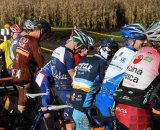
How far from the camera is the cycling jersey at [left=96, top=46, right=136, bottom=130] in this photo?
21.3ft

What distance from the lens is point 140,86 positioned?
5.51m

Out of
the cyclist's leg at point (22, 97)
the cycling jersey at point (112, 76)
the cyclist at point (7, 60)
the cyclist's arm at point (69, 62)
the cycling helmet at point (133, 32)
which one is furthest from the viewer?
the cyclist at point (7, 60)

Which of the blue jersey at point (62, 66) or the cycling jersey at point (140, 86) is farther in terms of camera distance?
the blue jersey at point (62, 66)

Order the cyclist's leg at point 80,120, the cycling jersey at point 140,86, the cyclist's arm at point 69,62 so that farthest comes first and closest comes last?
the cyclist's arm at point 69,62 → the cyclist's leg at point 80,120 → the cycling jersey at point 140,86

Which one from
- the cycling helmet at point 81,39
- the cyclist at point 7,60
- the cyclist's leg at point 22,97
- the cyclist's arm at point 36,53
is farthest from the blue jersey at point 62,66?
the cyclist at point 7,60

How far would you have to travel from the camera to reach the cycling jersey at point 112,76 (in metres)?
6.50

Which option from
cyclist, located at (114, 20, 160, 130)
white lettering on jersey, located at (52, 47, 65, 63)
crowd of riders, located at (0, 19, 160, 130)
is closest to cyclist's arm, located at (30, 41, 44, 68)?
crowd of riders, located at (0, 19, 160, 130)

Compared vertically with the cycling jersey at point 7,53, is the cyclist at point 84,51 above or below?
above

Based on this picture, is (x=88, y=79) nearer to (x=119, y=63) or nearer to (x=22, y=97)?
(x=119, y=63)

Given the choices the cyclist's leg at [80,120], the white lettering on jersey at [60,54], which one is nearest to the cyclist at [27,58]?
the white lettering on jersey at [60,54]

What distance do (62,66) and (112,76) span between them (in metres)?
1.59

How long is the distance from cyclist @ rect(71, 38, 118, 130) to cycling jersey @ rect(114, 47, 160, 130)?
1.10 m

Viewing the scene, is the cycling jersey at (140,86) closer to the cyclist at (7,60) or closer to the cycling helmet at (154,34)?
the cycling helmet at (154,34)

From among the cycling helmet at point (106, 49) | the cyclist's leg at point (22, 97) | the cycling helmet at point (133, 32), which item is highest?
the cycling helmet at point (133, 32)
